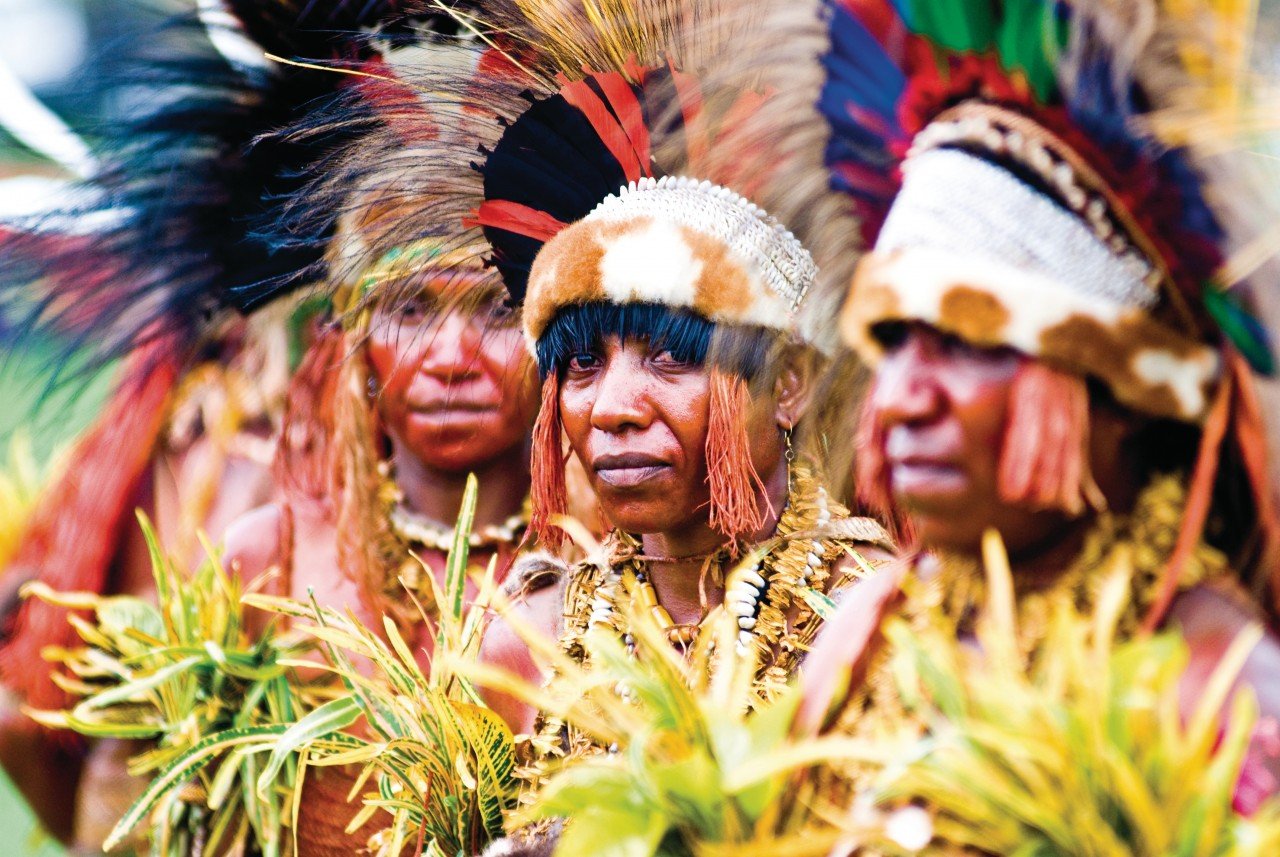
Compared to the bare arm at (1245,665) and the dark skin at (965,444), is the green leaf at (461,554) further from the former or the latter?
the bare arm at (1245,665)

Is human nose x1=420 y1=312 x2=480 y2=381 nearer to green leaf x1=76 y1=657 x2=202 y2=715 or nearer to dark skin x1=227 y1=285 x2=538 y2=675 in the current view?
dark skin x1=227 y1=285 x2=538 y2=675

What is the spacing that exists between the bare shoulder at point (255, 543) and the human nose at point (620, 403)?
5.11ft

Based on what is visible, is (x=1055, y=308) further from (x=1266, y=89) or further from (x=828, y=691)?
(x=828, y=691)

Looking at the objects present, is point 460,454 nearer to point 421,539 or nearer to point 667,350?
point 421,539

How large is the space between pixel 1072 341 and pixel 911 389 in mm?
196

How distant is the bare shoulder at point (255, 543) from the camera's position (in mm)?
3859

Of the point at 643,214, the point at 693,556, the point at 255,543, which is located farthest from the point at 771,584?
the point at 255,543

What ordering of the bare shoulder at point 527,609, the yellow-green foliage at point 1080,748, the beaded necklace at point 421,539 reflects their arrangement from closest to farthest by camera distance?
1. the yellow-green foliage at point 1080,748
2. the bare shoulder at point 527,609
3. the beaded necklace at point 421,539

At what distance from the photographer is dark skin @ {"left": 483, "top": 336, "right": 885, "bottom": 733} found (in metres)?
2.56

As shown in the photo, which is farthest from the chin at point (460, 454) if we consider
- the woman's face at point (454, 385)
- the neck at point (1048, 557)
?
the neck at point (1048, 557)

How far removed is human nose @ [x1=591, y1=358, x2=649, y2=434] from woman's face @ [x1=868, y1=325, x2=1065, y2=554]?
2.44 feet

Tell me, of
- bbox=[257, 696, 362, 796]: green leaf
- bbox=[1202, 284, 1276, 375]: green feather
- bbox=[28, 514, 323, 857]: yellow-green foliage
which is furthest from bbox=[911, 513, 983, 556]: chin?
bbox=[28, 514, 323, 857]: yellow-green foliage

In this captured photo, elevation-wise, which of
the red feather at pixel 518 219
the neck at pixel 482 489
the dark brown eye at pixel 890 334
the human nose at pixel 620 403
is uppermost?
the dark brown eye at pixel 890 334

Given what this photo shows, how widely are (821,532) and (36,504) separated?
3.01m
